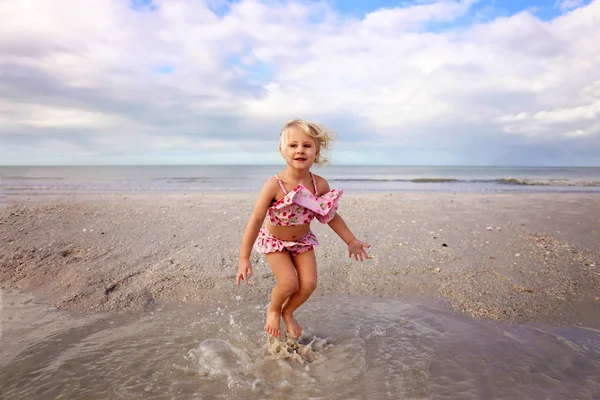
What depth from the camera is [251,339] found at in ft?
12.2

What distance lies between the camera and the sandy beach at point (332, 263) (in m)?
4.55

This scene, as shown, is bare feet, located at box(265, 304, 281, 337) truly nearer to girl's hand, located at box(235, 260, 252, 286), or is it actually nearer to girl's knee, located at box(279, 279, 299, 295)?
girl's knee, located at box(279, 279, 299, 295)

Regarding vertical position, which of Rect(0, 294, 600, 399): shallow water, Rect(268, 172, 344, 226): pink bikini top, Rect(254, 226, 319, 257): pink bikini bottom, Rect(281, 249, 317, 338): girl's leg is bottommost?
Rect(0, 294, 600, 399): shallow water

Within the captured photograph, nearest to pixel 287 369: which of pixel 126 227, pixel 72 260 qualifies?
pixel 72 260

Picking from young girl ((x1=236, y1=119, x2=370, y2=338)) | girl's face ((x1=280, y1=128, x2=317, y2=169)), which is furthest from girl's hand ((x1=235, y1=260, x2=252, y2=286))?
girl's face ((x1=280, y1=128, x2=317, y2=169))

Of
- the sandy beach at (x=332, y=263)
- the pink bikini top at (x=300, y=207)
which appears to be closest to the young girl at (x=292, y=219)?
the pink bikini top at (x=300, y=207)

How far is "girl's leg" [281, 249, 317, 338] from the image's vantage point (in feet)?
11.8

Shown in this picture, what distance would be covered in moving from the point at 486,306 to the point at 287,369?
2.44 meters

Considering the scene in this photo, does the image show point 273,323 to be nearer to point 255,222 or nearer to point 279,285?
point 279,285

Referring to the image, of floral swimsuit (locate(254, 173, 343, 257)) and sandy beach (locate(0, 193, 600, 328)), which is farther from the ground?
floral swimsuit (locate(254, 173, 343, 257))

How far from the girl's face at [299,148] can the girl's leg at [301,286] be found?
0.83 meters

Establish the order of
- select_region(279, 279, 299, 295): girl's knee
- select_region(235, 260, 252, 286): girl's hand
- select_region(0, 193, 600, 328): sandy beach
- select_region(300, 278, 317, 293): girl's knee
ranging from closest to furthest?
select_region(235, 260, 252, 286): girl's hand < select_region(279, 279, 299, 295): girl's knee < select_region(300, 278, 317, 293): girl's knee < select_region(0, 193, 600, 328): sandy beach

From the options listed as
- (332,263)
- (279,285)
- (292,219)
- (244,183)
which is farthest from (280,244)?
(244,183)

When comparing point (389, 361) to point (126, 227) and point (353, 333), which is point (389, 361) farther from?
point (126, 227)
